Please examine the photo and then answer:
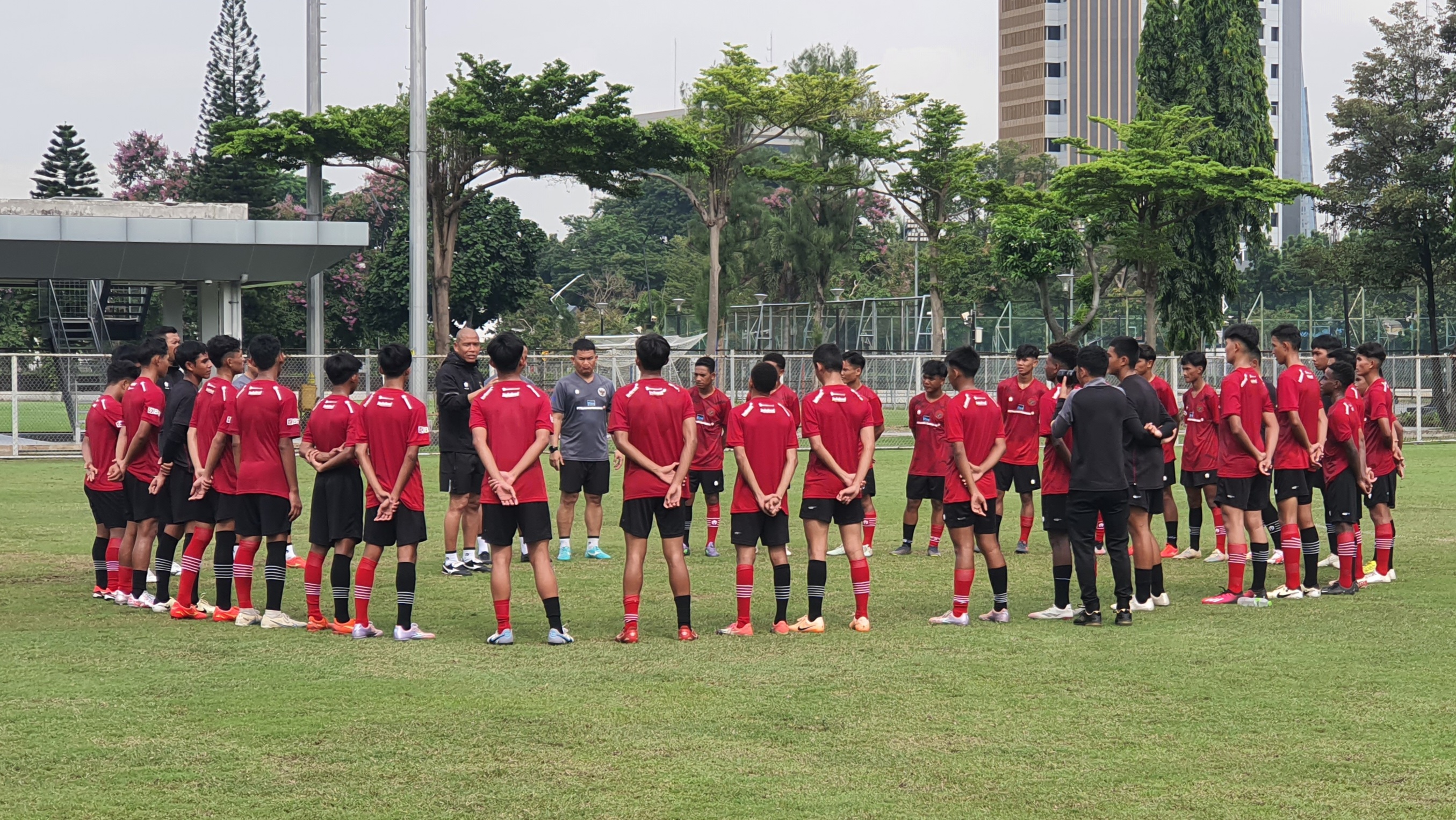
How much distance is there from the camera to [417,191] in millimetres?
26109

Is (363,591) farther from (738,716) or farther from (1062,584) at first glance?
(1062,584)

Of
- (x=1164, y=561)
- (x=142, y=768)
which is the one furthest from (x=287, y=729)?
(x=1164, y=561)

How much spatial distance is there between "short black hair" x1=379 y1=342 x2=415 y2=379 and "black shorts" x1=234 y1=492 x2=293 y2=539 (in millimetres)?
1132

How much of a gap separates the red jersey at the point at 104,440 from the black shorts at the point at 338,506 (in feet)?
6.54

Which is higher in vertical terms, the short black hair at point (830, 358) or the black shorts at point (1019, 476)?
the short black hair at point (830, 358)

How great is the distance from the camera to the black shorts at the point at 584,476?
1159 centimetres

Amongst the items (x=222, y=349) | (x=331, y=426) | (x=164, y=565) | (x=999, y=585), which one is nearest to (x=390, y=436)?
(x=331, y=426)

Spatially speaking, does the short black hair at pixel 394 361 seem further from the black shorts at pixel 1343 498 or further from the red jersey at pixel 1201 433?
the black shorts at pixel 1343 498

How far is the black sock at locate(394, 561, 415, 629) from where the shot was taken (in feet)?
26.9

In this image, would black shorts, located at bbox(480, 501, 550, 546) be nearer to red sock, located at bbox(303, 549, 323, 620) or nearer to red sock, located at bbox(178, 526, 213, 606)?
red sock, located at bbox(303, 549, 323, 620)

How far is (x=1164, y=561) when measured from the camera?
1207 centimetres

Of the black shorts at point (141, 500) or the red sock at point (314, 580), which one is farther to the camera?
the black shorts at point (141, 500)

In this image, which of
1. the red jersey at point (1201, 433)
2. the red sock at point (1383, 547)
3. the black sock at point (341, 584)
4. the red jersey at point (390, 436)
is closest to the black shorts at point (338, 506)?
the black sock at point (341, 584)

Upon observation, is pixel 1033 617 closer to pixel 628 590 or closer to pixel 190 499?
pixel 628 590
